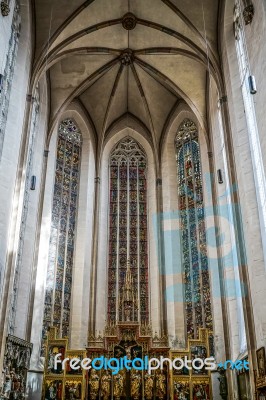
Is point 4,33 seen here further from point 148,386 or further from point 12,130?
point 148,386

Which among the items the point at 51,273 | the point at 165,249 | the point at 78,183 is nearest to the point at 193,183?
the point at 165,249

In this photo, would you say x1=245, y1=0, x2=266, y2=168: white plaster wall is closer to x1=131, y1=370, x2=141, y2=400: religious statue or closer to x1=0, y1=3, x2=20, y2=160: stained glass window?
x1=0, y1=3, x2=20, y2=160: stained glass window

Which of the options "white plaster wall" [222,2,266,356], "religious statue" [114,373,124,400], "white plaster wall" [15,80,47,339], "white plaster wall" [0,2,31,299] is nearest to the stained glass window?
"white plaster wall" [0,2,31,299]

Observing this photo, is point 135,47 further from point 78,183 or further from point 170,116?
point 78,183

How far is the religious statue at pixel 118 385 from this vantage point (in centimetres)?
1728

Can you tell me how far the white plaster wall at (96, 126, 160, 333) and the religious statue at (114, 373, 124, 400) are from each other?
4071mm

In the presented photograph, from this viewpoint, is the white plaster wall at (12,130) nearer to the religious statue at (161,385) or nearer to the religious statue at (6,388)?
the religious statue at (6,388)

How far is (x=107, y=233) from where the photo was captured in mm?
24578

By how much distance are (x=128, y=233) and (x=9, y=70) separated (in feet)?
35.9

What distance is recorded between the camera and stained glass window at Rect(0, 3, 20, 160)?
16094 millimetres

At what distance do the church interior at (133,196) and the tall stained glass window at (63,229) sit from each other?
3.0 inches

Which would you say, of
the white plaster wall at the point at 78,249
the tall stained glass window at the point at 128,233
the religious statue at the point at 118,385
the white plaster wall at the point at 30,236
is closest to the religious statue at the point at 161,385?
the religious statue at the point at 118,385

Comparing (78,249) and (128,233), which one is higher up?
(128,233)

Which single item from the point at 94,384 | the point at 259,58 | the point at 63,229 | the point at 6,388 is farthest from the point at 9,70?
the point at 94,384
